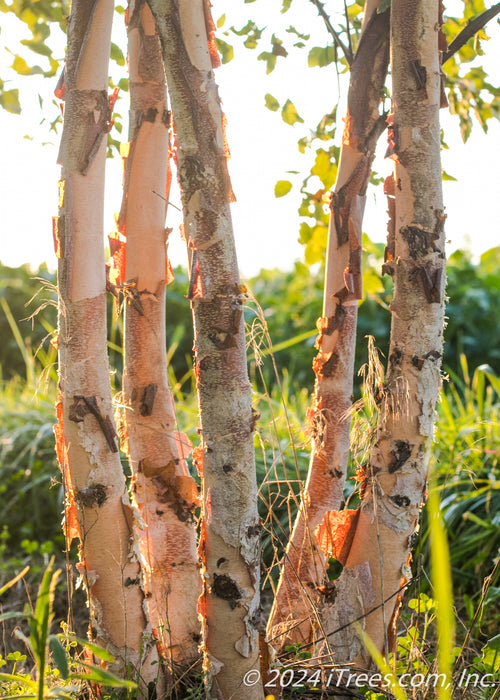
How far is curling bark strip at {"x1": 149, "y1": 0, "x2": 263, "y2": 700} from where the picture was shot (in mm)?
1161

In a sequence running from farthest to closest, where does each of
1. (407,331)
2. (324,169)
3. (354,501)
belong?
(354,501) → (324,169) → (407,331)

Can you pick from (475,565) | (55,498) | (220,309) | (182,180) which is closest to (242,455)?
(220,309)

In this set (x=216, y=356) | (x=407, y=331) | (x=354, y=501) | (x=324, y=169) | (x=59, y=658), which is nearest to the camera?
(x=59, y=658)

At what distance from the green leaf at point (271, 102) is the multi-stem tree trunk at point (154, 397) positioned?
49cm

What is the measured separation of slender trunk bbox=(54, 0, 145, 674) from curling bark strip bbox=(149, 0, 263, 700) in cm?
17

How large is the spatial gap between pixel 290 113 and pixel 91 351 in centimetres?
101

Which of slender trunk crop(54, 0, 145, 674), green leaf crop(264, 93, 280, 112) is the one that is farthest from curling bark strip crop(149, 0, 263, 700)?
green leaf crop(264, 93, 280, 112)

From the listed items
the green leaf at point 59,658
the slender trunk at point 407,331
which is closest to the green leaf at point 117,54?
the slender trunk at point 407,331

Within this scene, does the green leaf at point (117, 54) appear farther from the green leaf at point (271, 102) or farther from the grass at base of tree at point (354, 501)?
the grass at base of tree at point (354, 501)

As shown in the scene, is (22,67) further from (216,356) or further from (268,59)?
(216,356)

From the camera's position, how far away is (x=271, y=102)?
185 centimetres

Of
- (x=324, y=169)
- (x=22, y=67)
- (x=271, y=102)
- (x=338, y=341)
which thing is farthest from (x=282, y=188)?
(x=22, y=67)

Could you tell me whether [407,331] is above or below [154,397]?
above

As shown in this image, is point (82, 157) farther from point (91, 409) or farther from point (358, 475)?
point (358, 475)
